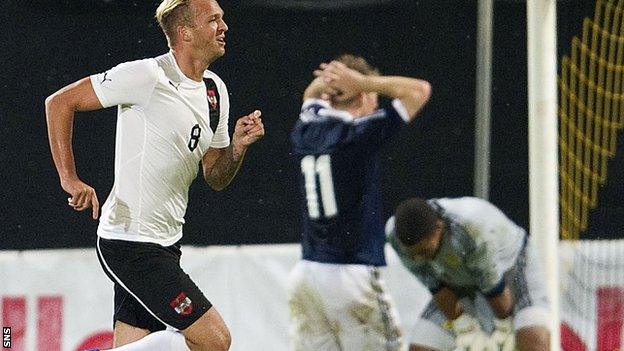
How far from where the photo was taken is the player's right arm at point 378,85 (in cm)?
479

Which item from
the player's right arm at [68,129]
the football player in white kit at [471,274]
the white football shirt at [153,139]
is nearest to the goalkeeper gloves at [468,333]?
the football player in white kit at [471,274]

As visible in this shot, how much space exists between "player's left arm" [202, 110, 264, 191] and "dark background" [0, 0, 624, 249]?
0.14m

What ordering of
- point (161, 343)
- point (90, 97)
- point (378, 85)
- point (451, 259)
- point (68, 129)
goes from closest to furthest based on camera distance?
point (161, 343) < point (68, 129) < point (90, 97) < point (378, 85) < point (451, 259)

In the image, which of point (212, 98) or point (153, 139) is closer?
point (153, 139)

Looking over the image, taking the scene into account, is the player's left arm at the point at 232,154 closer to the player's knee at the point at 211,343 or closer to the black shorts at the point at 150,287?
the black shorts at the point at 150,287

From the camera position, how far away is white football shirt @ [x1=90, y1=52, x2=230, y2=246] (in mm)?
4387

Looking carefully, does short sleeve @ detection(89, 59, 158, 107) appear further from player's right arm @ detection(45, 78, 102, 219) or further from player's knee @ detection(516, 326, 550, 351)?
player's knee @ detection(516, 326, 550, 351)

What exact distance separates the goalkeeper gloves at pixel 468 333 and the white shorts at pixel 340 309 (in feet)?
0.76

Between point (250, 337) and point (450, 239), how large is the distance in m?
0.79

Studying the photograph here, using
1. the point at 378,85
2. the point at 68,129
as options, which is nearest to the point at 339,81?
the point at 378,85

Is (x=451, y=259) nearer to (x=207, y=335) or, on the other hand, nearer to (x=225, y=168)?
(x=225, y=168)

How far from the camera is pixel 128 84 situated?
4410mm

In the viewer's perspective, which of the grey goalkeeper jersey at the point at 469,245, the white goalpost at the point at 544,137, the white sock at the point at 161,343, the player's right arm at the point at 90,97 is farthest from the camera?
the grey goalkeeper jersey at the point at 469,245

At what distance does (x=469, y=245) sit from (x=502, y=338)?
37cm
